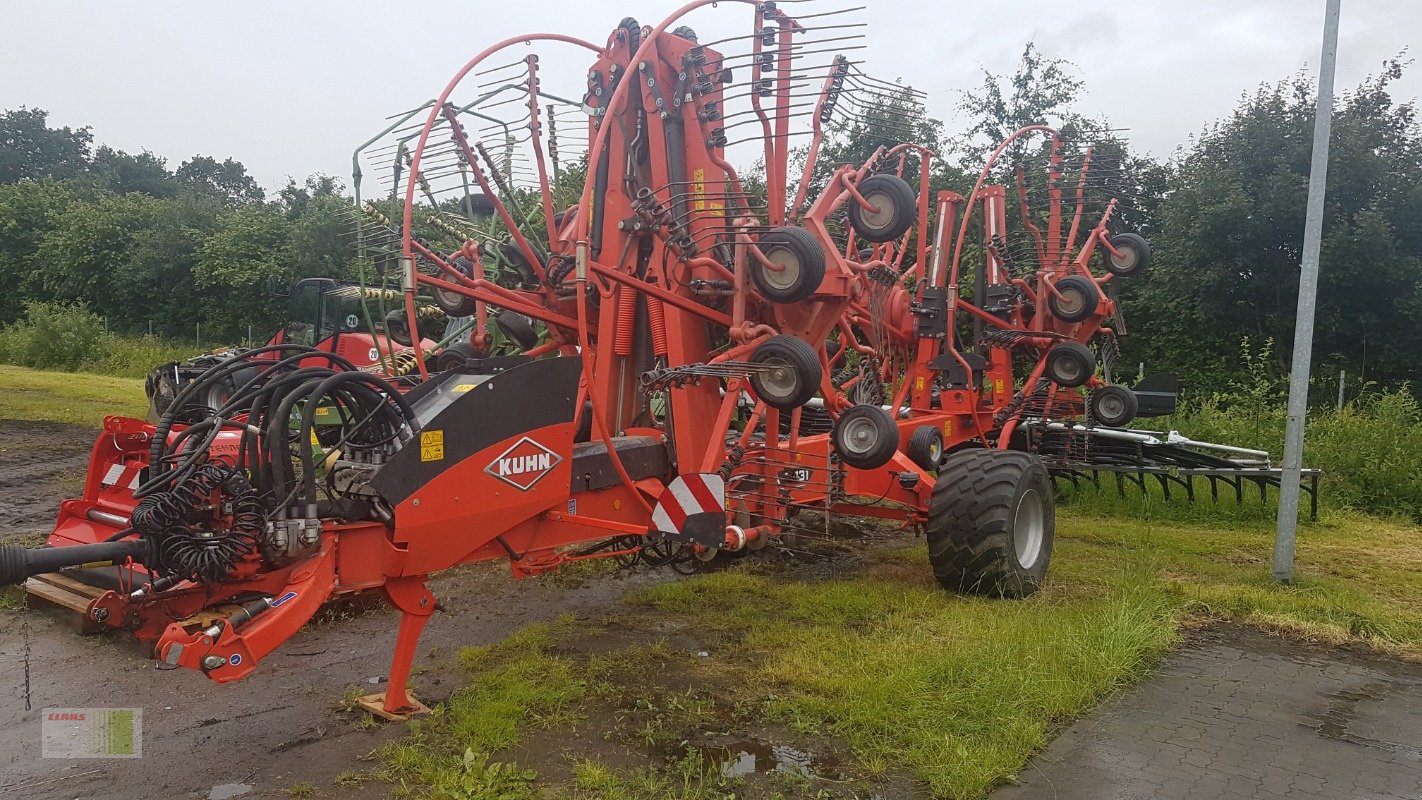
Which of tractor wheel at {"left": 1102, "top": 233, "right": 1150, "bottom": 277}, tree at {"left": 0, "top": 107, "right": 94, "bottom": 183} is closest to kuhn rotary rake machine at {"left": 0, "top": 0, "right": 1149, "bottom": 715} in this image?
tractor wheel at {"left": 1102, "top": 233, "right": 1150, "bottom": 277}

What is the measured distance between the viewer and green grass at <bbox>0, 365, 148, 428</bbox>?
13961mm

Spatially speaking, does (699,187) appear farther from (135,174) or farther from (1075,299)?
(135,174)

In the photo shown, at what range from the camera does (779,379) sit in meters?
4.91

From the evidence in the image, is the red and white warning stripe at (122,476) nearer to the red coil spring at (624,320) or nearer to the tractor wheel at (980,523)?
the red coil spring at (624,320)

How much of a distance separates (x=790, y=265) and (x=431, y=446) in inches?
80.5

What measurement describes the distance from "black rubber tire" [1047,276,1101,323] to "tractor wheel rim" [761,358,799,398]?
5062 mm

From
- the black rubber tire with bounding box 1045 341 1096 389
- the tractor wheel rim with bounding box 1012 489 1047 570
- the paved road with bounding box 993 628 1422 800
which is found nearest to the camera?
the paved road with bounding box 993 628 1422 800

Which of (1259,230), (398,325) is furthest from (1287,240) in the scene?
(398,325)

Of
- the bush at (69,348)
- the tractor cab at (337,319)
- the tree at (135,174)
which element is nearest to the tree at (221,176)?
the tree at (135,174)

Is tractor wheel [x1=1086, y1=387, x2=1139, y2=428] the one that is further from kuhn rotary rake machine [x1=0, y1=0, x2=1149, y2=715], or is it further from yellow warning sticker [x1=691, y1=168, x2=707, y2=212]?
A: yellow warning sticker [x1=691, y1=168, x2=707, y2=212]

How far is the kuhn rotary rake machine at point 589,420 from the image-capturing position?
11.3ft

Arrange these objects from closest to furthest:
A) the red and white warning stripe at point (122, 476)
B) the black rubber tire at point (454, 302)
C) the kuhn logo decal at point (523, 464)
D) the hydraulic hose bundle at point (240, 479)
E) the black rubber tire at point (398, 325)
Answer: the hydraulic hose bundle at point (240, 479) < the kuhn logo decal at point (523, 464) < the red and white warning stripe at point (122, 476) < the black rubber tire at point (454, 302) < the black rubber tire at point (398, 325)

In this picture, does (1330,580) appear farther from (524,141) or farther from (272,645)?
(272,645)

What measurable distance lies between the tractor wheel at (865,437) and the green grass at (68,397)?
9.55 metres
